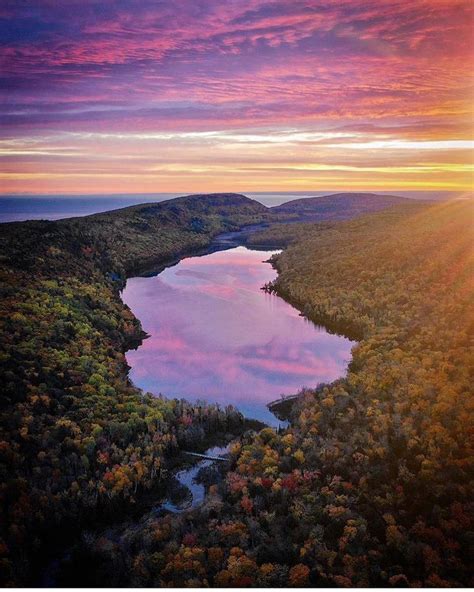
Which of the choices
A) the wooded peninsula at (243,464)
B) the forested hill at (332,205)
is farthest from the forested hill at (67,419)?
the forested hill at (332,205)

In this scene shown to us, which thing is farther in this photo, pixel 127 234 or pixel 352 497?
pixel 127 234

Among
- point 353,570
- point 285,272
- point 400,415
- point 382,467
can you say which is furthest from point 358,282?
point 353,570

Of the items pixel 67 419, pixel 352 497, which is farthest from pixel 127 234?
pixel 352 497

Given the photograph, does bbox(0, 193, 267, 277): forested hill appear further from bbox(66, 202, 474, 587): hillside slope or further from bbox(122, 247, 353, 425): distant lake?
bbox(66, 202, 474, 587): hillside slope

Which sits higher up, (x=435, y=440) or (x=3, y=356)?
(x=3, y=356)

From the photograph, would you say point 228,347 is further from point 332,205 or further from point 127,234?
point 332,205

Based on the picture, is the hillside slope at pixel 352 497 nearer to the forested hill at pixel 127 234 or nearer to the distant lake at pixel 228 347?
the distant lake at pixel 228 347

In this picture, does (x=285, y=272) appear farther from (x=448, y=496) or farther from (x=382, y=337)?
(x=448, y=496)
